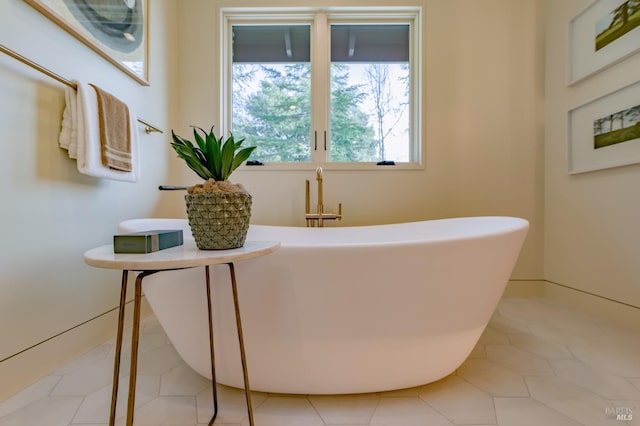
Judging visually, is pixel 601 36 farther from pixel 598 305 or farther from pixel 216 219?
pixel 216 219

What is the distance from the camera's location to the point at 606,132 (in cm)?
161

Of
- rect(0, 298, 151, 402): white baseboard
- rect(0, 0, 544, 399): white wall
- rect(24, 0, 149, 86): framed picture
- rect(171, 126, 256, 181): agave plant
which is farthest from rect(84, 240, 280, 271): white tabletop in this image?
rect(0, 0, 544, 399): white wall

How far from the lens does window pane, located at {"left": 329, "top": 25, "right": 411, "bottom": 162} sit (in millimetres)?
2270

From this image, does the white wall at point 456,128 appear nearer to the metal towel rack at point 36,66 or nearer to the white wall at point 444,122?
the white wall at point 444,122

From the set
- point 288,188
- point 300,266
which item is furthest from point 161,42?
point 300,266

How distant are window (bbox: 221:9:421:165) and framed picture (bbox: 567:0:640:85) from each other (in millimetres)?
971

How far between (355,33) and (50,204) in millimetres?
2211

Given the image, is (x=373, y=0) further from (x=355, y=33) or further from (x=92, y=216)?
(x=92, y=216)

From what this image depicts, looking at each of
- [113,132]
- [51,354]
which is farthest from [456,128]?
[51,354]

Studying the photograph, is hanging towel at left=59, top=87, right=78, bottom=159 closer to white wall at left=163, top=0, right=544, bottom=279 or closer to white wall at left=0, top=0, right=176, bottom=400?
white wall at left=0, top=0, right=176, bottom=400

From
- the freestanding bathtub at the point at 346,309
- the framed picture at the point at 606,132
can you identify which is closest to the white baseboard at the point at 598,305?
the framed picture at the point at 606,132

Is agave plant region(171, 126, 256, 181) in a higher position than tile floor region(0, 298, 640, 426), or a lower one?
higher

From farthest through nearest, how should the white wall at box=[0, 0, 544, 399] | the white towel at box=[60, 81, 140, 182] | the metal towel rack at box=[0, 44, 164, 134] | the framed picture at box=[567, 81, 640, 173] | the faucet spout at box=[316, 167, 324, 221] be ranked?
1. the white wall at box=[0, 0, 544, 399]
2. the faucet spout at box=[316, 167, 324, 221]
3. the framed picture at box=[567, 81, 640, 173]
4. the white towel at box=[60, 81, 140, 182]
5. the metal towel rack at box=[0, 44, 164, 134]

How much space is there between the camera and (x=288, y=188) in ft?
7.08
